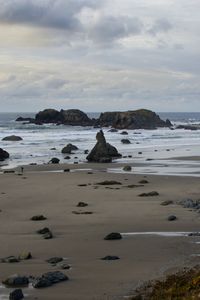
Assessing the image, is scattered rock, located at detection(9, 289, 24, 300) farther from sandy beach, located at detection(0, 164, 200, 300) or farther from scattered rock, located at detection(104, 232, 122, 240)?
scattered rock, located at detection(104, 232, 122, 240)

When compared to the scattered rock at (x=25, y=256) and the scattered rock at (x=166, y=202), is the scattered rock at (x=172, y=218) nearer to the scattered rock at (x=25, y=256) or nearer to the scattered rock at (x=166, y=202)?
the scattered rock at (x=166, y=202)

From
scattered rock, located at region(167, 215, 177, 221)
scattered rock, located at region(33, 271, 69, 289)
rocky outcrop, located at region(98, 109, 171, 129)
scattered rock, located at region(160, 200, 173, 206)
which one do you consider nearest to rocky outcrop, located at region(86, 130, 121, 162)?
scattered rock, located at region(160, 200, 173, 206)

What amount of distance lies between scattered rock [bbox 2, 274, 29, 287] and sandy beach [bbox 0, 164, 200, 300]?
18 cm

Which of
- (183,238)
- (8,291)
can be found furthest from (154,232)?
(8,291)

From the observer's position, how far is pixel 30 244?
1185cm

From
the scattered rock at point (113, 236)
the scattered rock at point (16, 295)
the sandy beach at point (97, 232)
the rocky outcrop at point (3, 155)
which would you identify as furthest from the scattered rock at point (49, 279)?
the rocky outcrop at point (3, 155)

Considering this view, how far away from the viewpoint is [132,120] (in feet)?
334

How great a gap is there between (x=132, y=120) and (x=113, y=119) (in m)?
11.2

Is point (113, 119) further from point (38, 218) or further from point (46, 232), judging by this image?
point (46, 232)

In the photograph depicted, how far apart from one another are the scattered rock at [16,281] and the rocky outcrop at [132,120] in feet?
299

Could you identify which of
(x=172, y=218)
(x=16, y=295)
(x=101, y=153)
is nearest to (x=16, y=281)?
(x=16, y=295)

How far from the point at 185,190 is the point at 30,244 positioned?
10.5 metres

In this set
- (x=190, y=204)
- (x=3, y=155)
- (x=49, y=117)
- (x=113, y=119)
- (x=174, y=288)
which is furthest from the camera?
(x=49, y=117)

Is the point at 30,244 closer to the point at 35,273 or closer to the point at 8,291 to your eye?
the point at 35,273
